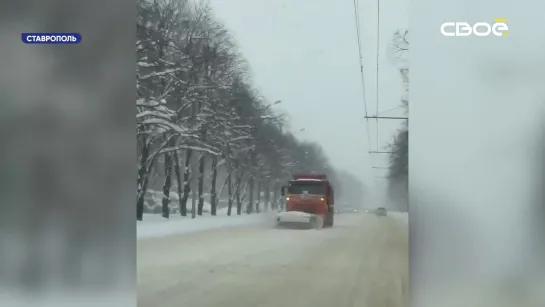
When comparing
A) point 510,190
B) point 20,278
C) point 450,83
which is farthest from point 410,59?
point 20,278

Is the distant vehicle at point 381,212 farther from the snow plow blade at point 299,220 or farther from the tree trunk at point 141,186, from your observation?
the tree trunk at point 141,186

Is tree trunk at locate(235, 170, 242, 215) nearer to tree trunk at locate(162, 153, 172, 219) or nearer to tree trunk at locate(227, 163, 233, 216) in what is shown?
tree trunk at locate(227, 163, 233, 216)

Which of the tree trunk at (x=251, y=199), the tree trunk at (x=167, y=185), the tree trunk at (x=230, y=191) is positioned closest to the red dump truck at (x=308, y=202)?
the tree trunk at (x=251, y=199)

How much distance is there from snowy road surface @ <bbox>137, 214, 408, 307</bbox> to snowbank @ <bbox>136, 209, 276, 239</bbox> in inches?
1.2

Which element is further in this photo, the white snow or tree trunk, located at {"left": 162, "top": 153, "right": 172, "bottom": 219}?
tree trunk, located at {"left": 162, "top": 153, "right": 172, "bottom": 219}

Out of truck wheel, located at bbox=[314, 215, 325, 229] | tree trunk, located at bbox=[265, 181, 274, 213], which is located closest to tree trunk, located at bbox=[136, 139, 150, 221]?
tree trunk, located at bbox=[265, 181, 274, 213]

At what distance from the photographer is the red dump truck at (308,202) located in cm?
248

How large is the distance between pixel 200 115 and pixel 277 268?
0.80 m

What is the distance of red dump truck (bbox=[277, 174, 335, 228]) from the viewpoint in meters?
2.48

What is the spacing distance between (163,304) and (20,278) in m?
0.69

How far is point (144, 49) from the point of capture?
2.63 m

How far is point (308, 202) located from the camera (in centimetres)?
249

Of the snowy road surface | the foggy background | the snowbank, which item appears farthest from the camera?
the snowbank

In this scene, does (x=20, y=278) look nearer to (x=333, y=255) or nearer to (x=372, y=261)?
(x=333, y=255)
